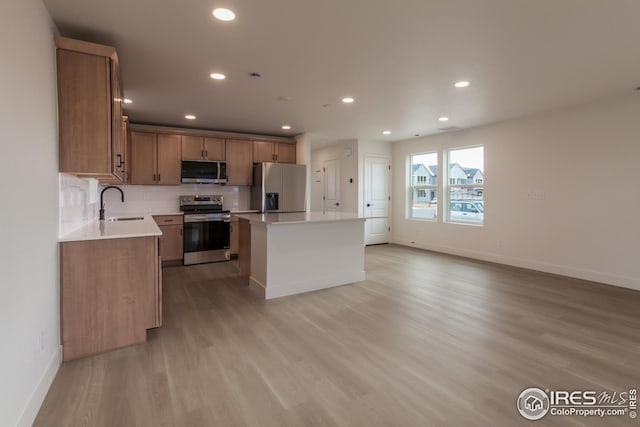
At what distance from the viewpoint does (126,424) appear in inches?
67.1

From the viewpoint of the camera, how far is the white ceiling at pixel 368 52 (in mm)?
2217

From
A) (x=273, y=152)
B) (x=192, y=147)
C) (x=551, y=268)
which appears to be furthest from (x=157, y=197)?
(x=551, y=268)

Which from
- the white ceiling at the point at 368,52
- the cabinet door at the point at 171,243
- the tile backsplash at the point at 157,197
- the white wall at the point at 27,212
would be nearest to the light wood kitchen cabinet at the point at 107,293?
the white wall at the point at 27,212

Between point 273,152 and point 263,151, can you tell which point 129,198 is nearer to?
point 263,151

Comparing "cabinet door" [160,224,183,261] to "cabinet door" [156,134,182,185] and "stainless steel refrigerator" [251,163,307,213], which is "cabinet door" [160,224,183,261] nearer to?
"cabinet door" [156,134,182,185]

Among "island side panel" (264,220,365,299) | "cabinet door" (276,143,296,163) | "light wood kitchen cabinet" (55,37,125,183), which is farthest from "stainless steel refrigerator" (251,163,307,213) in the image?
"light wood kitchen cabinet" (55,37,125,183)

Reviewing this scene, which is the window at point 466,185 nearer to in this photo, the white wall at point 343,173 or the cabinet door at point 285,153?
the white wall at point 343,173

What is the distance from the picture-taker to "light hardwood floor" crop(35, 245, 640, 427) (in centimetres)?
180

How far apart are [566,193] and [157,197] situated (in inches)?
260

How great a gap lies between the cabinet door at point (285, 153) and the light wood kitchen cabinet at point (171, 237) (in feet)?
7.35

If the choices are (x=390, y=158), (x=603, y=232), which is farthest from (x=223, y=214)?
(x=603, y=232)

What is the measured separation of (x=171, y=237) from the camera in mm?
5426

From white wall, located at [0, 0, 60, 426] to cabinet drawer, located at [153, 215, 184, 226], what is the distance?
3.12m

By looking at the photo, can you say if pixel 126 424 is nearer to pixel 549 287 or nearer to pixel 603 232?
pixel 549 287
